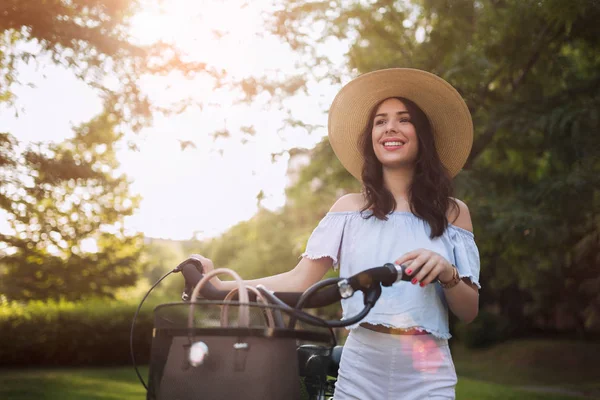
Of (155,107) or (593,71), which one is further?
(593,71)

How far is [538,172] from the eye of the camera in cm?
1110

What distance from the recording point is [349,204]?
259 centimetres

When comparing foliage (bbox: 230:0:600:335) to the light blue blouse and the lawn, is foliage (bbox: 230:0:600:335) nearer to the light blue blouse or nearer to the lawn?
the lawn

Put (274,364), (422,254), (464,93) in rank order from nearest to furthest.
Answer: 1. (274,364)
2. (422,254)
3. (464,93)

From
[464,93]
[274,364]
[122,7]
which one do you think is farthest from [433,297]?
[464,93]

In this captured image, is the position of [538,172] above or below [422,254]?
above

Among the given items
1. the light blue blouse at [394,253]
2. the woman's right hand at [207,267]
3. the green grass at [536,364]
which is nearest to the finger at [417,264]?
the light blue blouse at [394,253]

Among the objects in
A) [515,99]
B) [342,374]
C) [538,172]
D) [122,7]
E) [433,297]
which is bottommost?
[342,374]

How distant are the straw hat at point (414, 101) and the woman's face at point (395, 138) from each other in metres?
0.11

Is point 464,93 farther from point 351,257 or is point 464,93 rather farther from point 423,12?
point 351,257

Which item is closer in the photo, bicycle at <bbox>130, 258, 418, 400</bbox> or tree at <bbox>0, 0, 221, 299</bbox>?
bicycle at <bbox>130, 258, 418, 400</bbox>

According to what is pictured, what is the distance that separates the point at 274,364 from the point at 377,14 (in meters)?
10.2

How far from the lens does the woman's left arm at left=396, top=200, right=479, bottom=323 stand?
194 centimetres

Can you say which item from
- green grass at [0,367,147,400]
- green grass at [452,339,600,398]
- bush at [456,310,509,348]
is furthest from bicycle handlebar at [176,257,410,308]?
bush at [456,310,509,348]
